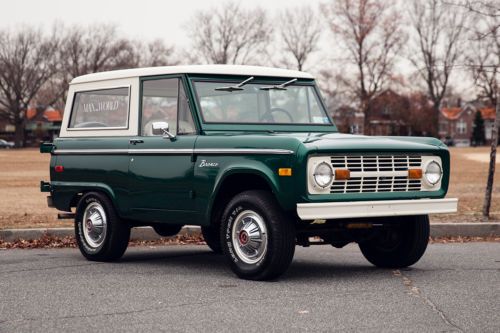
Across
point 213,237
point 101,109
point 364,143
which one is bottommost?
point 213,237

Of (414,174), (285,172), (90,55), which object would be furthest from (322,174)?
(90,55)

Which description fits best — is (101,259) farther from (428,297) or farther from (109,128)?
(428,297)

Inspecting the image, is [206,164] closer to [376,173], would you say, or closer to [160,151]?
[160,151]

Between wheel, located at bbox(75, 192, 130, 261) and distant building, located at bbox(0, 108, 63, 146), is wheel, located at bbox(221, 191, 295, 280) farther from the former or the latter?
distant building, located at bbox(0, 108, 63, 146)

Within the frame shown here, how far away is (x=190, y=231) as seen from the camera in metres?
12.8

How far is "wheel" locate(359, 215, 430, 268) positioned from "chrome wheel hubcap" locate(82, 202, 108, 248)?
2.73 metres

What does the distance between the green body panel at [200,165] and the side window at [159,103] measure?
0.59 ft

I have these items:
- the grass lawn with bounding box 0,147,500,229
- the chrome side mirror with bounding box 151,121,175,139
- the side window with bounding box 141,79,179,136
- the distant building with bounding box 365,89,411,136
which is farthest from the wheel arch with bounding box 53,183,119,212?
the distant building with bounding box 365,89,411,136

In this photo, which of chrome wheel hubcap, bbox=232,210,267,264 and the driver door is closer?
chrome wheel hubcap, bbox=232,210,267,264

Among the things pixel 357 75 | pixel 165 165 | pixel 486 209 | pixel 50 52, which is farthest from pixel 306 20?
pixel 165 165

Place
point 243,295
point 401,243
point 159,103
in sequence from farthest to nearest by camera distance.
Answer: point 159,103, point 401,243, point 243,295

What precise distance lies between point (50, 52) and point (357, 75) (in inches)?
1202

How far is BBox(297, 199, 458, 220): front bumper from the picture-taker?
816cm

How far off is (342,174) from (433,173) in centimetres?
115
